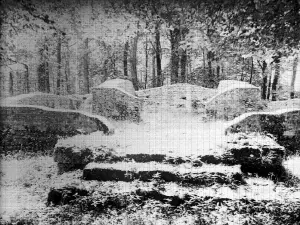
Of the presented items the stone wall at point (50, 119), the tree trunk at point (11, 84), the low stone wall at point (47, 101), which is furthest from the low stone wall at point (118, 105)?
the tree trunk at point (11, 84)

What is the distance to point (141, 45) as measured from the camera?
7.72 feet

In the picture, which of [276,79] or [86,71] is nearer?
[276,79]

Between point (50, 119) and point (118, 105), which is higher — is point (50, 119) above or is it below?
below

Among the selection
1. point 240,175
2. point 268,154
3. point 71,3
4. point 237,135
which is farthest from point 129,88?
point 268,154

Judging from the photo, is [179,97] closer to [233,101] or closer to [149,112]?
[149,112]

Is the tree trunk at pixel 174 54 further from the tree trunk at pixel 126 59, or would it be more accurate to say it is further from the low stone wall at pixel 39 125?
the low stone wall at pixel 39 125

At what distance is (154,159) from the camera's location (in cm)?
237

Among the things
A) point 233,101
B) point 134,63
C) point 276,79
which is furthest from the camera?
point 134,63

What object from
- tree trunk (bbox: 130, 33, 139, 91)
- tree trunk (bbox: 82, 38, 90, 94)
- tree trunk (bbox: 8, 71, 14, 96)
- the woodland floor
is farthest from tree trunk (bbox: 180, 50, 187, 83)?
tree trunk (bbox: 8, 71, 14, 96)

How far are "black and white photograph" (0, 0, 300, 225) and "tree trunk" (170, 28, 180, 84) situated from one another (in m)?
0.01

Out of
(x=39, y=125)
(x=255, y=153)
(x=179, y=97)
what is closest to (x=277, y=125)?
(x=255, y=153)

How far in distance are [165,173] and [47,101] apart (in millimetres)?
1474

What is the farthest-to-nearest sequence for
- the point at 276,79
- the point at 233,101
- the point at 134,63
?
the point at 134,63
the point at 233,101
the point at 276,79

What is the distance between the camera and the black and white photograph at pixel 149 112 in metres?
2.13
